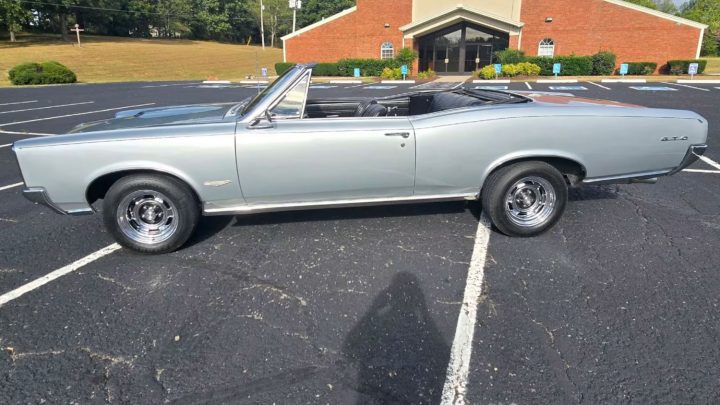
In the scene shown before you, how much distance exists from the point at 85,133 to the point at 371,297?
2608 millimetres

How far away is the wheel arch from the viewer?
11.0 feet

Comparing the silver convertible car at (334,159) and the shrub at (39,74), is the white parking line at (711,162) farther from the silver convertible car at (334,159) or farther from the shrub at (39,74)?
the shrub at (39,74)

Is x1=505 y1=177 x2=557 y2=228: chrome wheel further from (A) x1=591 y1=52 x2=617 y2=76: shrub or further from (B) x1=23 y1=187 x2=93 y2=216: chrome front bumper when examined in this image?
(A) x1=591 y1=52 x2=617 y2=76: shrub

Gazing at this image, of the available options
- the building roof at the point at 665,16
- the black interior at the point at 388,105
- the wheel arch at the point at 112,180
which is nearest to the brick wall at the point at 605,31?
the building roof at the point at 665,16

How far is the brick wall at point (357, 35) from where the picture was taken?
34.3 metres

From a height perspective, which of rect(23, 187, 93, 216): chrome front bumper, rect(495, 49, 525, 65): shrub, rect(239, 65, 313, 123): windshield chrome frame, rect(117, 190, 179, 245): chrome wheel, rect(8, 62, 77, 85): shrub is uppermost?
rect(495, 49, 525, 65): shrub

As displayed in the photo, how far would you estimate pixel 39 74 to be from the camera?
27.2m

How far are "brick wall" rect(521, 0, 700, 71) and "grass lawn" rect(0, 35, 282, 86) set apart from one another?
21456 millimetres

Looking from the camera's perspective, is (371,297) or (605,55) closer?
(371,297)

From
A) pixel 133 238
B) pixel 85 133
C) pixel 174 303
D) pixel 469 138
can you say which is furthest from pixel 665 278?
pixel 85 133

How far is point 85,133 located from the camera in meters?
3.44

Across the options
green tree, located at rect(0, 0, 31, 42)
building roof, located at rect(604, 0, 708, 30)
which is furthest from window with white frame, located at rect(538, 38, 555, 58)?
green tree, located at rect(0, 0, 31, 42)

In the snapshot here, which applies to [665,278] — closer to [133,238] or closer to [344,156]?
[344,156]

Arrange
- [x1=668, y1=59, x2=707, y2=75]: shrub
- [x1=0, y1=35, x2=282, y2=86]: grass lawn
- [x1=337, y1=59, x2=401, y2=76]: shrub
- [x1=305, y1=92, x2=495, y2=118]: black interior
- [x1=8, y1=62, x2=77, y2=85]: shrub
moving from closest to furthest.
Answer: [x1=305, y1=92, x2=495, y2=118]: black interior
[x1=8, y1=62, x2=77, y2=85]: shrub
[x1=668, y1=59, x2=707, y2=75]: shrub
[x1=337, y1=59, x2=401, y2=76]: shrub
[x1=0, y1=35, x2=282, y2=86]: grass lawn
